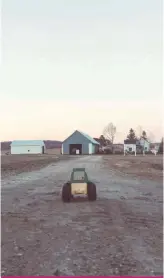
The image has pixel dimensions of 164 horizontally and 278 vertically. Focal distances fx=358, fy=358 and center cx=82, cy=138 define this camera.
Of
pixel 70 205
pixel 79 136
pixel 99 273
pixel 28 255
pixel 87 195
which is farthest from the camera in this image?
pixel 79 136

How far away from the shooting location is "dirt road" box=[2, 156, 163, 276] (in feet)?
19.1

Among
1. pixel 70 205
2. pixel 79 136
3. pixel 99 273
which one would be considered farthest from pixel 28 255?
pixel 79 136

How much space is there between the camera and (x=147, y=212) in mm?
10961

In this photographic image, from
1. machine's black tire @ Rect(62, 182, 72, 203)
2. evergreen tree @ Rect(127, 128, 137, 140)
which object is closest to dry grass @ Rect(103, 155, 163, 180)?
machine's black tire @ Rect(62, 182, 72, 203)

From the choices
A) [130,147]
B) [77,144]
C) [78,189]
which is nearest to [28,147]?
[77,144]

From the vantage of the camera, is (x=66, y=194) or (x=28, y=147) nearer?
(x=66, y=194)

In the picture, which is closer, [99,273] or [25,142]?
[99,273]

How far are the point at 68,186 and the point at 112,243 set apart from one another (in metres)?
5.56

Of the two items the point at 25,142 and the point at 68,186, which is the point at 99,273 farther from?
the point at 25,142

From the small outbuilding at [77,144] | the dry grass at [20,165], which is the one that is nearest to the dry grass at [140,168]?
the dry grass at [20,165]

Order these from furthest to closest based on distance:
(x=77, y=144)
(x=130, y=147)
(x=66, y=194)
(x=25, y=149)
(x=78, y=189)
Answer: (x=130, y=147)
(x=25, y=149)
(x=77, y=144)
(x=78, y=189)
(x=66, y=194)

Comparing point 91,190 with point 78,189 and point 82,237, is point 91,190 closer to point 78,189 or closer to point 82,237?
point 78,189

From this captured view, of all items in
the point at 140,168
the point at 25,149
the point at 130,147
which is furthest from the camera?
the point at 130,147

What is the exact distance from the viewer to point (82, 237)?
7664mm
